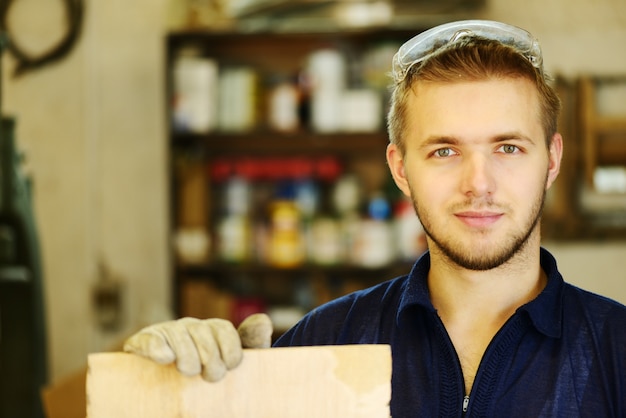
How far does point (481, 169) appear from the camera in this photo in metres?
1.45

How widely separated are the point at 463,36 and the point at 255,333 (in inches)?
27.4

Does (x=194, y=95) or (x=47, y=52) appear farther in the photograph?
(x=47, y=52)

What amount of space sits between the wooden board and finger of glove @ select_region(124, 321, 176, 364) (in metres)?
0.02

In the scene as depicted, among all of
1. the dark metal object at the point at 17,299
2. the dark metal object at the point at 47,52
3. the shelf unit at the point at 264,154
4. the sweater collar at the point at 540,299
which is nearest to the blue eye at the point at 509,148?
the sweater collar at the point at 540,299

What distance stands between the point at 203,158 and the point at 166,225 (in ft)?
1.39

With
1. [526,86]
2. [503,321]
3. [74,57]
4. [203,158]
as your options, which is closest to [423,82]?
[526,86]

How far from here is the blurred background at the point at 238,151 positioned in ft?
13.1

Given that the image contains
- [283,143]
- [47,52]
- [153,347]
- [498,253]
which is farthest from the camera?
[47,52]

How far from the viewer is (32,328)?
11.3 ft

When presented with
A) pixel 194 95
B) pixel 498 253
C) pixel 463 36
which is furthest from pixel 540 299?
pixel 194 95

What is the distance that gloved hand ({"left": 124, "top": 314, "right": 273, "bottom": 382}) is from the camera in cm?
122

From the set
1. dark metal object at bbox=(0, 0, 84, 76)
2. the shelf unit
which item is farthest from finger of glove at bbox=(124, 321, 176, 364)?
dark metal object at bbox=(0, 0, 84, 76)

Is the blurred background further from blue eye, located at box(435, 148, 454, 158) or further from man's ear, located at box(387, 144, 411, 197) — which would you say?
blue eye, located at box(435, 148, 454, 158)

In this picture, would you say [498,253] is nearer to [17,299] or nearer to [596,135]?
[17,299]
